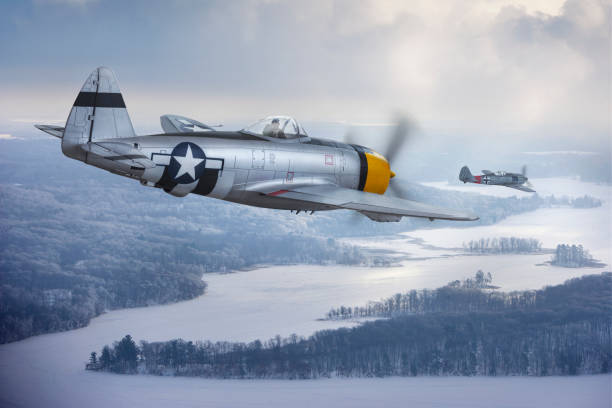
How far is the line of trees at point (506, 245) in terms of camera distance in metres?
40.1

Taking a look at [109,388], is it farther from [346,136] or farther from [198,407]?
[346,136]

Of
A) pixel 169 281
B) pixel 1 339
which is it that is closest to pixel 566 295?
pixel 169 281

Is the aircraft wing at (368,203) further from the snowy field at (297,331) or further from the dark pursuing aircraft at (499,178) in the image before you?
the snowy field at (297,331)

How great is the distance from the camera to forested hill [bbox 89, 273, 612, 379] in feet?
119

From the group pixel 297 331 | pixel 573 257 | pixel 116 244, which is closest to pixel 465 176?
pixel 297 331

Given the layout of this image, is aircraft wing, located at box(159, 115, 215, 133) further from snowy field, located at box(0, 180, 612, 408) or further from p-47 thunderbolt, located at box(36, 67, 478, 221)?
snowy field, located at box(0, 180, 612, 408)

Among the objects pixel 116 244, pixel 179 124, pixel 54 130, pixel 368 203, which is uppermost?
pixel 179 124

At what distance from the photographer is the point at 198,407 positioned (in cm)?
3278

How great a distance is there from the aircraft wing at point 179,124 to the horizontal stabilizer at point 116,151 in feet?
6.44

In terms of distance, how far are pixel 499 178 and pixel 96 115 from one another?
941cm

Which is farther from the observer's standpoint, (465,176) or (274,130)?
(465,176)

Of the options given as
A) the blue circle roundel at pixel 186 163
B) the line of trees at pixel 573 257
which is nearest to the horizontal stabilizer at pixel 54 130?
the blue circle roundel at pixel 186 163

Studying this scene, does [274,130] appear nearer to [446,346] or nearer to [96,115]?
[96,115]

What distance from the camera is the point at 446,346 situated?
4050 centimetres
